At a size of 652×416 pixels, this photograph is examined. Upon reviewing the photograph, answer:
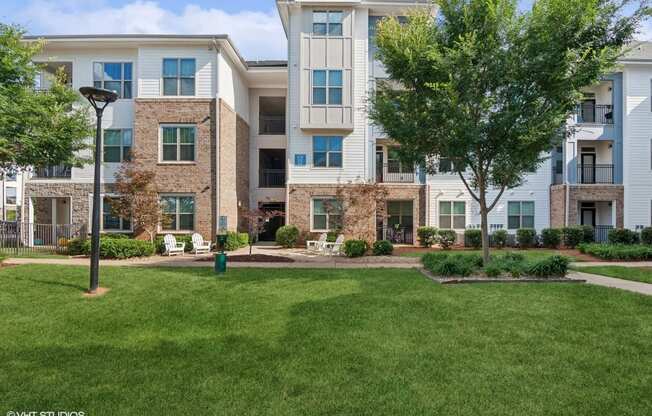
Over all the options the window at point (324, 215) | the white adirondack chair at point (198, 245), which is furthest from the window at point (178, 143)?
the window at point (324, 215)

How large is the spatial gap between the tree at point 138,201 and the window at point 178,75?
4.33 m

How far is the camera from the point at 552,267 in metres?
10.5

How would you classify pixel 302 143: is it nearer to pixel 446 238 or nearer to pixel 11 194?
pixel 446 238

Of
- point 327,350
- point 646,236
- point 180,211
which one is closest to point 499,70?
point 327,350

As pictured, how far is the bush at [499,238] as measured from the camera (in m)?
21.1

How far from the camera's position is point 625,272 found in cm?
1201

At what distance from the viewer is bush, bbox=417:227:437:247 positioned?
68.7 feet

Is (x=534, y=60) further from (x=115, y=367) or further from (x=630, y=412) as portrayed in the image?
(x=115, y=367)

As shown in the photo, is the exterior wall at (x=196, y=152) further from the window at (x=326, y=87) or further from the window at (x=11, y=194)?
the window at (x=11, y=194)

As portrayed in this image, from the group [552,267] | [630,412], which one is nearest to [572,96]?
[552,267]

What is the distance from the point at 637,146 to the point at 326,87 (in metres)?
18.2

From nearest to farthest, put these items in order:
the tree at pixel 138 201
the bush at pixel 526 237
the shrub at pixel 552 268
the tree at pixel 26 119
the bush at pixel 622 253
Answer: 1. the shrub at pixel 552 268
2. the tree at pixel 26 119
3. the bush at pixel 622 253
4. the tree at pixel 138 201
5. the bush at pixel 526 237

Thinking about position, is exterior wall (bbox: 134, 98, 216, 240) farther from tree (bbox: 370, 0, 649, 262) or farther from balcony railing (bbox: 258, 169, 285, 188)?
tree (bbox: 370, 0, 649, 262)

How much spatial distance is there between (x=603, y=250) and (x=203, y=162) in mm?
18193
